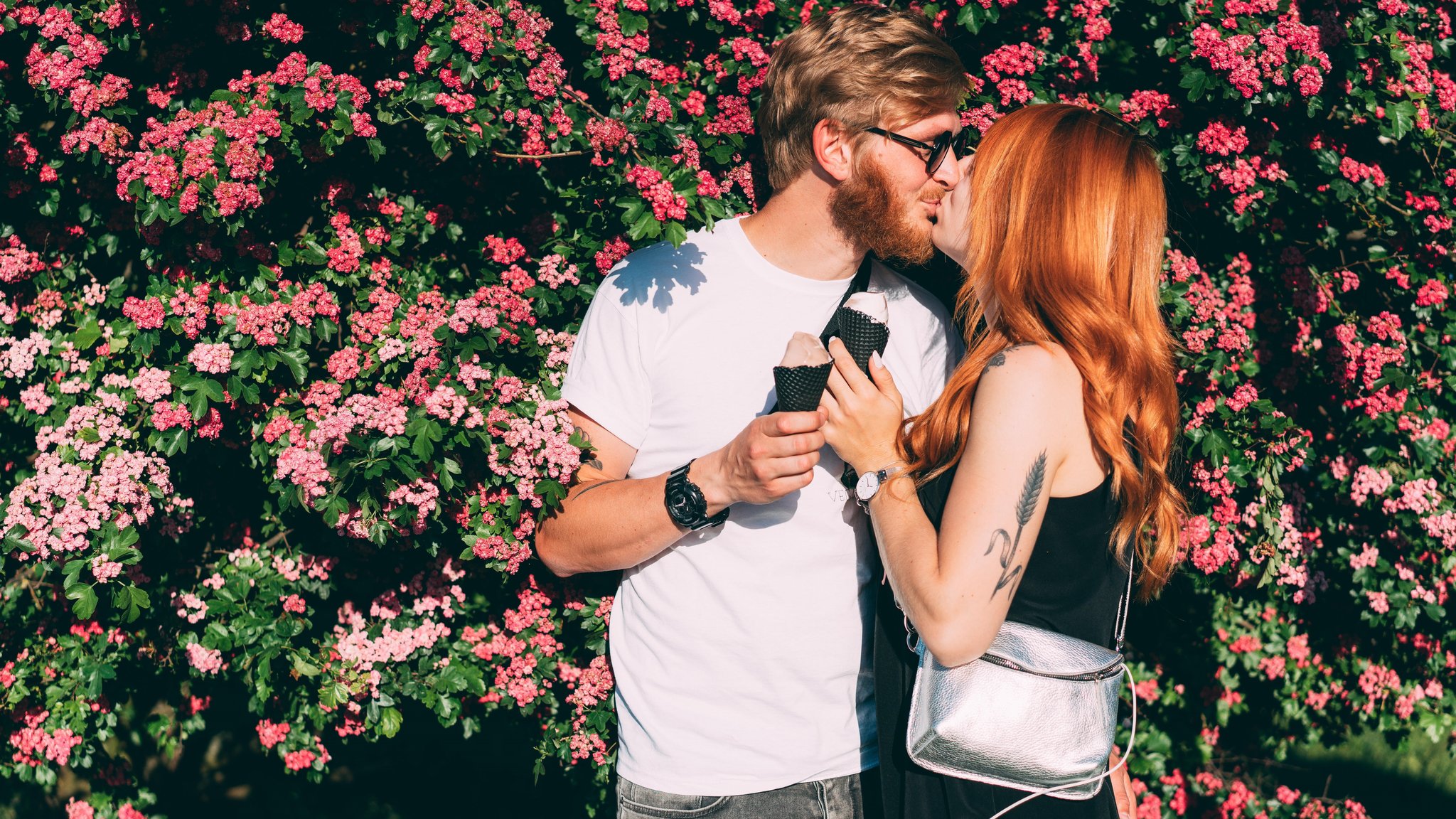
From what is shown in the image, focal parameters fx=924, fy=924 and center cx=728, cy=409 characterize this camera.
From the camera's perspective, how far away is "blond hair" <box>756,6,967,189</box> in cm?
242

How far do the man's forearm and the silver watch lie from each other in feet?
1.44

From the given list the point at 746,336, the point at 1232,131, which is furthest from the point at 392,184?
the point at 1232,131

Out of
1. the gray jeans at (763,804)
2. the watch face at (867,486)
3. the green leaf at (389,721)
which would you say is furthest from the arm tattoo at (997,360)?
the green leaf at (389,721)

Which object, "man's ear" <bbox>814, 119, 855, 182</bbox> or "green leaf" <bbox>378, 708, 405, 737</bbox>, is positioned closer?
"man's ear" <bbox>814, 119, 855, 182</bbox>

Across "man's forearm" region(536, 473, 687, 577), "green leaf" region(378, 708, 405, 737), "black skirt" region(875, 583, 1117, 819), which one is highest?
"man's forearm" region(536, 473, 687, 577)

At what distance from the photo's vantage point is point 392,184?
9.34 feet

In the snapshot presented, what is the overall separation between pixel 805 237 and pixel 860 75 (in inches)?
17.4

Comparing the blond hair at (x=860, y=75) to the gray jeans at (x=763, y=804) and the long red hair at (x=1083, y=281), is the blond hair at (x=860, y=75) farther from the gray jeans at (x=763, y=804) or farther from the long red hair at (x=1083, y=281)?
the gray jeans at (x=763, y=804)

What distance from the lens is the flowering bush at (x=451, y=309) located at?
2422mm

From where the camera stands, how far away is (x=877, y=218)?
8.01ft

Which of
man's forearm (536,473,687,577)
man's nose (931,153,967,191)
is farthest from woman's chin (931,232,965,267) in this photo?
man's forearm (536,473,687,577)

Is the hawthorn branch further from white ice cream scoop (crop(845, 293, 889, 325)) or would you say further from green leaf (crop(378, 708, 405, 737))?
green leaf (crop(378, 708, 405, 737))

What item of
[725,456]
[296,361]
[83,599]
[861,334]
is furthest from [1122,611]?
[83,599]

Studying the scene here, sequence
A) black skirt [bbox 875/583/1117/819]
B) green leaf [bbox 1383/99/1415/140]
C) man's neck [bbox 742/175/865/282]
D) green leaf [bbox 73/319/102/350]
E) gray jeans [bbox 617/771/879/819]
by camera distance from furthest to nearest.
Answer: green leaf [bbox 1383/99/1415/140] < green leaf [bbox 73/319/102/350] < man's neck [bbox 742/175/865/282] < gray jeans [bbox 617/771/879/819] < black skirt [bbox 875/583/1117/819]
